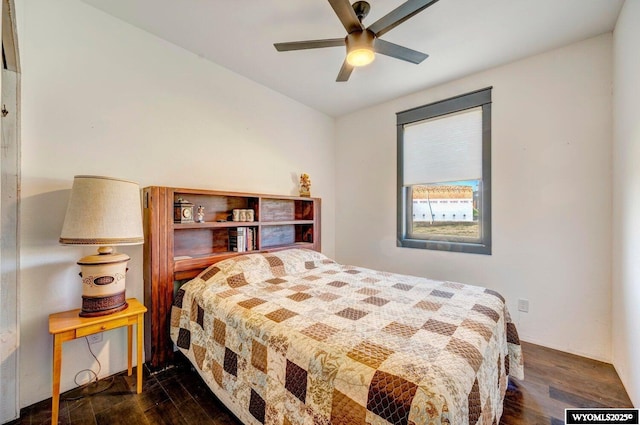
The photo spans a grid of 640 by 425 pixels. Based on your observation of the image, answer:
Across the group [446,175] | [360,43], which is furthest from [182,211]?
[446,175]

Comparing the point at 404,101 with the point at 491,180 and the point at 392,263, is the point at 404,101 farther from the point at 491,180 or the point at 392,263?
the point at 392,263

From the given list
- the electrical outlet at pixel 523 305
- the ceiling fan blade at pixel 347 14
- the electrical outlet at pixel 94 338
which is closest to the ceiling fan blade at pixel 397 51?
the ceiling fan blade at pixel 347 14

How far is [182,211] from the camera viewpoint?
2.22 meters

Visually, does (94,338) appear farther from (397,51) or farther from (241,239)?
(397,51)

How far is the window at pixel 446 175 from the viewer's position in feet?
8.91

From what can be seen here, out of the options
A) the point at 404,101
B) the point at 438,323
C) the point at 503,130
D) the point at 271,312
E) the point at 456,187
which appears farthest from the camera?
the point at 404,101

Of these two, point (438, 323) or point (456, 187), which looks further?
point (456, 187)

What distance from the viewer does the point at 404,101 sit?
128 inches

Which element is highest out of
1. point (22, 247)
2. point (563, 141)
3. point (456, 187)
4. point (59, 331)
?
point (563, 141)

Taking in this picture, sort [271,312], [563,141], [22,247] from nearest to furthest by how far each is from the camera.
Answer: [271,312]
[22,247]
[563,141]

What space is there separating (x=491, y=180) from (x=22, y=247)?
147 inches

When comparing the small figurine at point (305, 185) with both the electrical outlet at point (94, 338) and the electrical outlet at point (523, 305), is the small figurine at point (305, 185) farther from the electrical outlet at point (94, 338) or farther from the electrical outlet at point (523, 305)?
the electrical outlet at point (523, 305)

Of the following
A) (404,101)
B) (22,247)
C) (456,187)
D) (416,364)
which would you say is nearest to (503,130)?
(456,187)

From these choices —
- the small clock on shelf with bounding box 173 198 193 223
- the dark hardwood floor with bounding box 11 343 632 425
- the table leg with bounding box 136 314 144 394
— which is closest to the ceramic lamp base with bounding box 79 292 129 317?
the table leg with bounding box 136 314 144 394
